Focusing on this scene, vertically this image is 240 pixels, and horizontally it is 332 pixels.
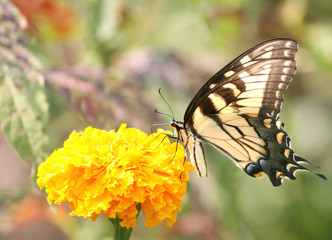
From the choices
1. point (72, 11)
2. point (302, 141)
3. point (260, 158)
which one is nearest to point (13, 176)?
point (72, 11)

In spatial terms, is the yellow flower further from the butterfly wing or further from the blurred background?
the butterfly wing

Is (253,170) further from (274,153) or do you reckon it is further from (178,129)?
(178,129)

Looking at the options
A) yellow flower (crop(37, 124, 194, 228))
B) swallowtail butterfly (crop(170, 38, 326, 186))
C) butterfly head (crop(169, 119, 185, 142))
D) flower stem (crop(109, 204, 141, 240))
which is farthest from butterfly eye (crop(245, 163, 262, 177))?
flower stem (crop(109, 204, 141, 240))

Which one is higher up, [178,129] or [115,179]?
[178,129]

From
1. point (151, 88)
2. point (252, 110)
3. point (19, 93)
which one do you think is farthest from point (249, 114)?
point (19, 93)

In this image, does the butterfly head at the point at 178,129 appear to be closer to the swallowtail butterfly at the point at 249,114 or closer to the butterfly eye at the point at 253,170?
the swallowtail butterfly at the point at 249,114

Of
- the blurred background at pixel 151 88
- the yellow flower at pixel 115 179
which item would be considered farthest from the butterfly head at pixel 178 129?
the yellow flower at pixel 115 179

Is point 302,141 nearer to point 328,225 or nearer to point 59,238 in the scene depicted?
point 328,225
